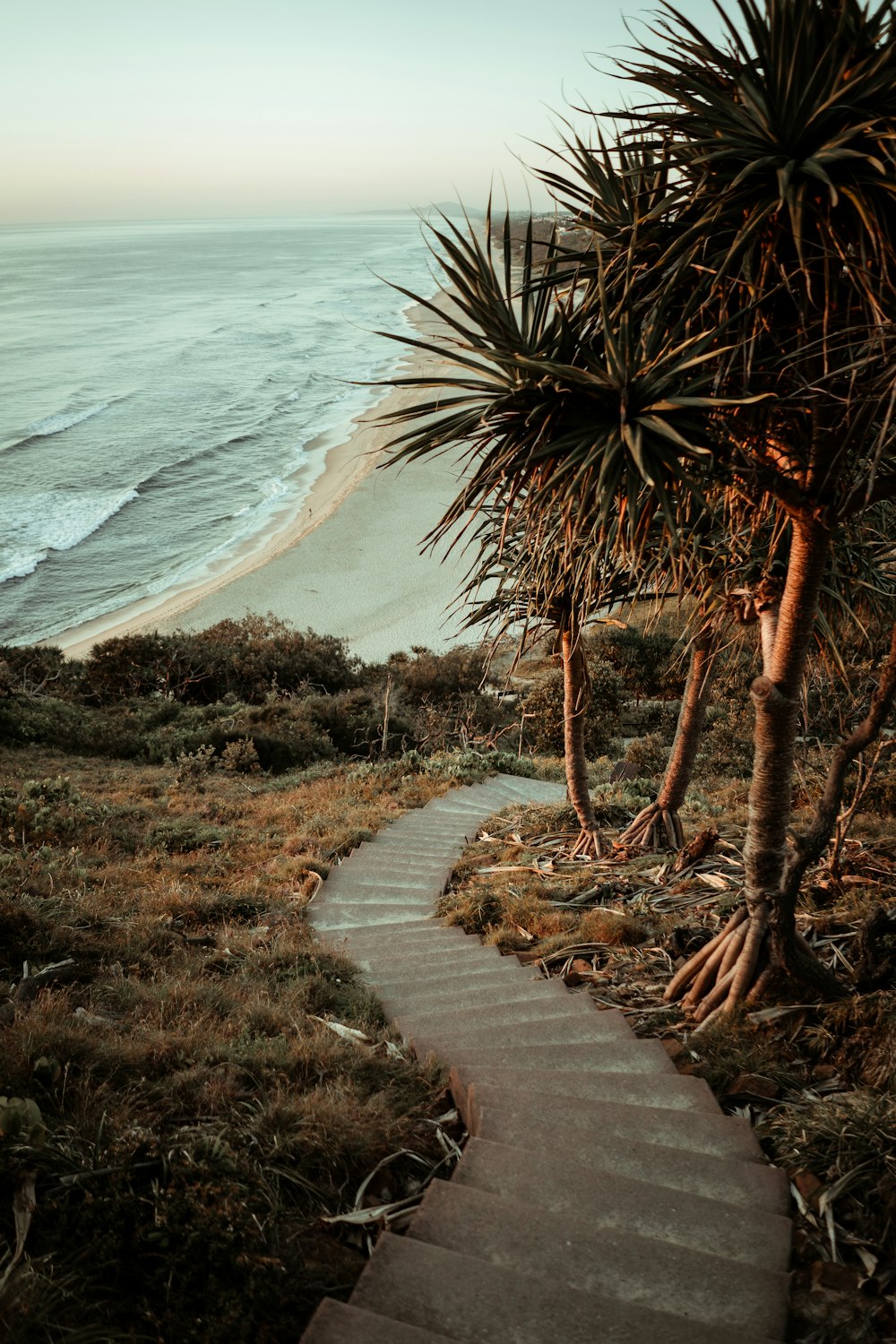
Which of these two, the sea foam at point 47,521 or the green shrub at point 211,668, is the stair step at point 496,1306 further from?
the sea foam at point 47,521

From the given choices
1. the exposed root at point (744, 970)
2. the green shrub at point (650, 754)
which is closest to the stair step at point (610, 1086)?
the exposed root at point (744, 970)

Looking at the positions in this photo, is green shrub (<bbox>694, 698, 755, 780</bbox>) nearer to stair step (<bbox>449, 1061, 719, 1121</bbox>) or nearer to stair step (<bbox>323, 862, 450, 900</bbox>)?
stair step (<bbox>323, 862, 450, 900</bbox>)

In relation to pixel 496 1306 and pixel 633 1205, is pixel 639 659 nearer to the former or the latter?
pixel 633 1205

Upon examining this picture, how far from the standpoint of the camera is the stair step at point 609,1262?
2.72m

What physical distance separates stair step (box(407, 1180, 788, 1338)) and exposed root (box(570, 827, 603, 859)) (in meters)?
5.89

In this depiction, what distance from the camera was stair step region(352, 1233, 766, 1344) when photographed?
250cm

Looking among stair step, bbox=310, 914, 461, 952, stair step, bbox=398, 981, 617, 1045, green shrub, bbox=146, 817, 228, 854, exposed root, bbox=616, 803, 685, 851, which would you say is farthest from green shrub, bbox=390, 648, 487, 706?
stair step, bbox=398, 981, 617, 1045

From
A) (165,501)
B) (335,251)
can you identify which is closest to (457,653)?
(165,501)

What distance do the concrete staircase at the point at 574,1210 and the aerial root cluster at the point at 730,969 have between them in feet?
1.60

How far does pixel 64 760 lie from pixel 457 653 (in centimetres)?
880

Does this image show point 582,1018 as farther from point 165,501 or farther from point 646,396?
point 165,501

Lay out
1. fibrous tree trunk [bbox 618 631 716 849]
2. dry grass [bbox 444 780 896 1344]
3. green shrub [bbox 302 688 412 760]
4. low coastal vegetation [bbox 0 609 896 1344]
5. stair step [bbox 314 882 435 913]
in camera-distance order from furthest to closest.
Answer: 1. green shrub [bbox 302 688 412 760]
2. stair step [bbox 314 882 435 913]
3. fibrous tree trunk [bbox 618 631 716 849]
4. dry grass [bbox 444 780 896 1344]
5. low coastal vegetation [bbox 0 609 896 1344]

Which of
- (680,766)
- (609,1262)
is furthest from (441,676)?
(609,1262)

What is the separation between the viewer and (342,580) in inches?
A: 1153
